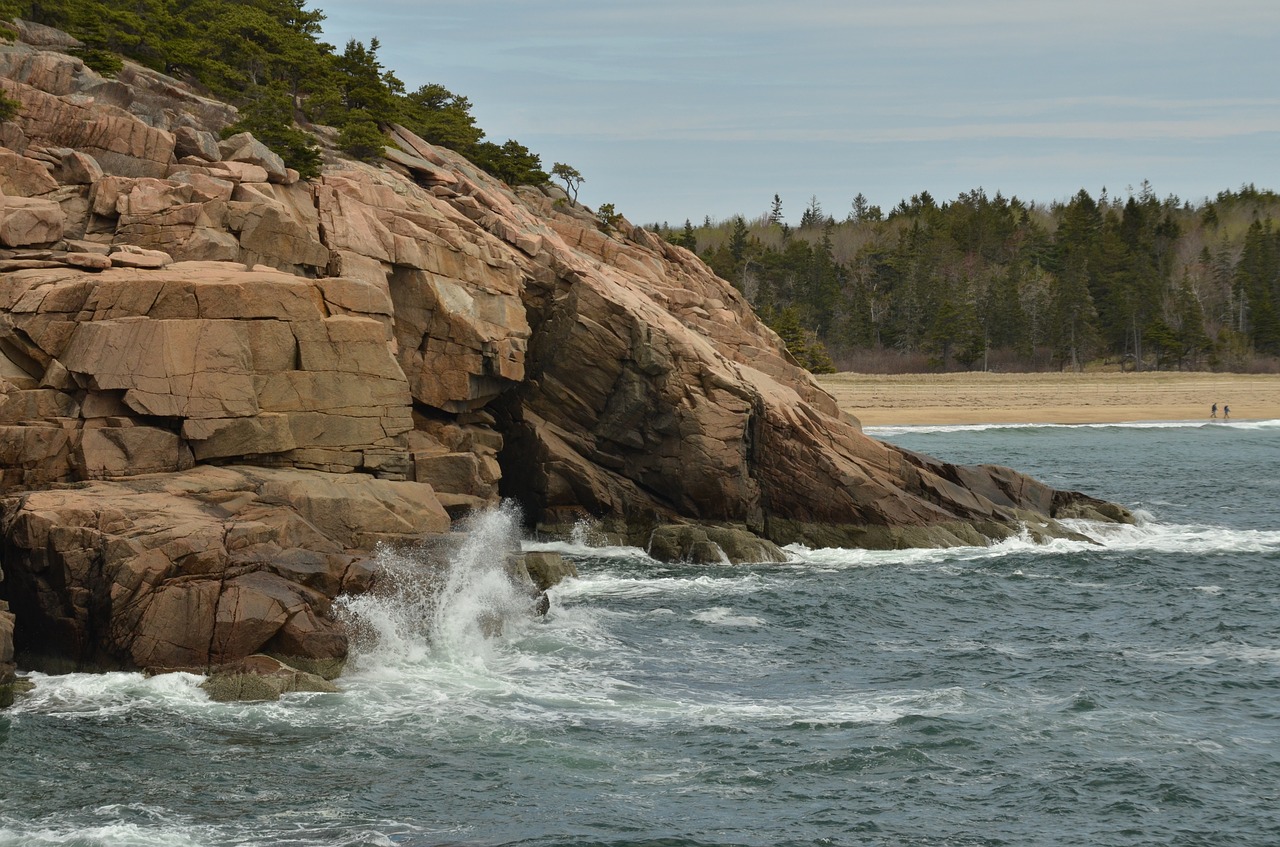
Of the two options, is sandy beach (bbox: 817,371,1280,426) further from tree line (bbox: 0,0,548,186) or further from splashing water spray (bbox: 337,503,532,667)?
splashing water spray (bbox: 337,503,532,667)

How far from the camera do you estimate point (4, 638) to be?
22.0 metres

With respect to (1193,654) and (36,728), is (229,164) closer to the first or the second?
(36,728)

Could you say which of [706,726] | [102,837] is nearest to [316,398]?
[706,726]

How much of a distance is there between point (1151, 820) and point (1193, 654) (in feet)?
33.5

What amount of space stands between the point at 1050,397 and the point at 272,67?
68.0 metres

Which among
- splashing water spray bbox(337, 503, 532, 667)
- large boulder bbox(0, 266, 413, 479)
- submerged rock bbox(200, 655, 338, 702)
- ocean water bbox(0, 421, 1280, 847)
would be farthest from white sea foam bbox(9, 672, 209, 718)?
large boulder bbox(0, 266, 413, 479)

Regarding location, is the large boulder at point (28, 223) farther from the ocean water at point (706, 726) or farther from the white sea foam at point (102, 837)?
the white sea foam at point (102, 837)

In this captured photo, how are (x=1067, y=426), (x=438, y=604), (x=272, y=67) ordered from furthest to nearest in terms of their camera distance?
(x=1067, y=426) → (x=272, y=67) → (x=438, y=604)

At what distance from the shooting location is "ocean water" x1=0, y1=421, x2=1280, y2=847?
18406 mm

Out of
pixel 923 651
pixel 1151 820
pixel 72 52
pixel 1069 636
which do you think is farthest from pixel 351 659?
pixel 72 52

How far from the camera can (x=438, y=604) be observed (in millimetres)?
A: 26875

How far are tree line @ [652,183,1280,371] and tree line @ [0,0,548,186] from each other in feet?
147

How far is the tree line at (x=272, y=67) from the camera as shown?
41.4m

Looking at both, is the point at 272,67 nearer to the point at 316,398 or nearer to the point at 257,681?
the point at 316,398
